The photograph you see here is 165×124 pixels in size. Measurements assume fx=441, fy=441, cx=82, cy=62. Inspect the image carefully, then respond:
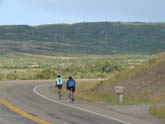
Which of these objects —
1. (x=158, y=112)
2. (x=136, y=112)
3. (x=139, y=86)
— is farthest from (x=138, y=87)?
(x=158, y=112)

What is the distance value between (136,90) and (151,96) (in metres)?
3.16

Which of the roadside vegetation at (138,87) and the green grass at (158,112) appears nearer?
the green grass at (158,112)

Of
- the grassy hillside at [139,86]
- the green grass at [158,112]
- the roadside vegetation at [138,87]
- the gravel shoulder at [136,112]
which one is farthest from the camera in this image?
the grassy hillside at [139,86]

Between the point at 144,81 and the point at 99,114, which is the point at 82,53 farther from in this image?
the point at 99,114

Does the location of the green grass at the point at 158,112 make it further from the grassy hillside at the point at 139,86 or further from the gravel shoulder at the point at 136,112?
the grassy hillside at the point at 139,86

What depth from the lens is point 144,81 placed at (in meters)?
33.7

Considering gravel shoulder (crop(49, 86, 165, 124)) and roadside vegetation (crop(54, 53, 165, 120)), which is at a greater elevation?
gravel shoulder (crop(49, 86, 165, 124))

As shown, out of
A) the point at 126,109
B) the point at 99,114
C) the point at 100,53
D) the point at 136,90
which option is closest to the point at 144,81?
the point at 136,90

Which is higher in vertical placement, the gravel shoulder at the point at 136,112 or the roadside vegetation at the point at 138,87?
the gravel shoulder at the point at 136,112

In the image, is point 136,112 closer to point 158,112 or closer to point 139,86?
point 158,112

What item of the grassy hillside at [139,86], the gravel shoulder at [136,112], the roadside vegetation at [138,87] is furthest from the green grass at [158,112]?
the grassy hillside at [139,86]

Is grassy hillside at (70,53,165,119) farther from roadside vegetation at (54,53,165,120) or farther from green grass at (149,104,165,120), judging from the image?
green grass at (149,104,165,120)

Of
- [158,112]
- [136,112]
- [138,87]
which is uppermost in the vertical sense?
[158,112]

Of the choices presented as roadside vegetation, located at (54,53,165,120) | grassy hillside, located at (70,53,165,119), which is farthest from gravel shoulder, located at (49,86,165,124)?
grassy hillside, located at (70,53,165,119)
